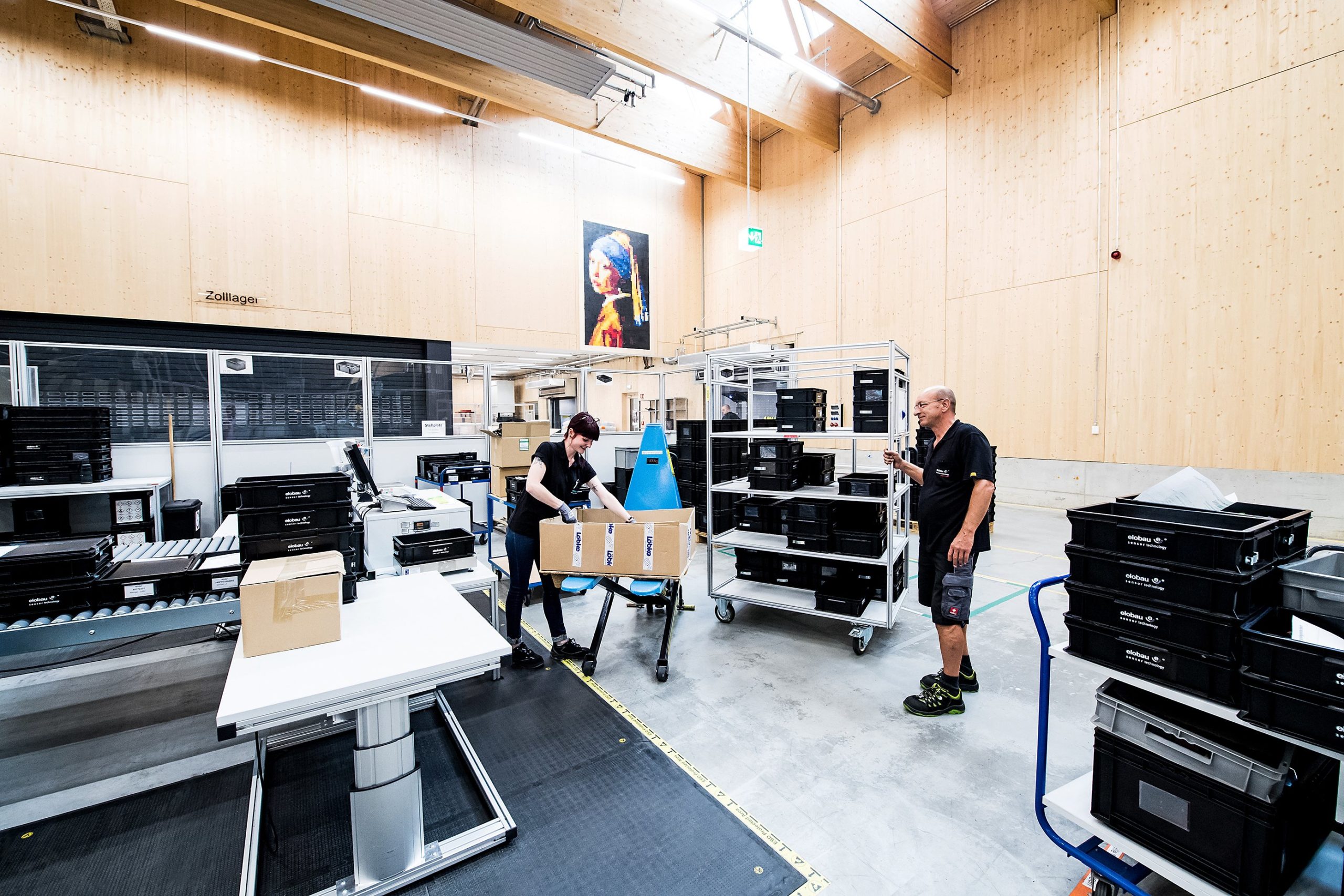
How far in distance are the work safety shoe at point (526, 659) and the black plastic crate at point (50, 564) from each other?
1862mm

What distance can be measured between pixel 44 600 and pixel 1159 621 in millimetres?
3377

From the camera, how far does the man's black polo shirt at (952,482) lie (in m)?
2.65

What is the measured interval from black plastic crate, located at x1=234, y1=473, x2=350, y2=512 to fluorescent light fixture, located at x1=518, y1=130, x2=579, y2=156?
9182 millimetres

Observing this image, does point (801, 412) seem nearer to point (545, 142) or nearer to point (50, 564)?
point (50, 564)

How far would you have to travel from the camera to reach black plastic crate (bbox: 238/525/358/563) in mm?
1936

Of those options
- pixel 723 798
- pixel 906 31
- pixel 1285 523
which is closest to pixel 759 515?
pixel 723 798

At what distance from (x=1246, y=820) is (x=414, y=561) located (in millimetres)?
3440

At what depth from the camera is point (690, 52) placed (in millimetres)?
6938

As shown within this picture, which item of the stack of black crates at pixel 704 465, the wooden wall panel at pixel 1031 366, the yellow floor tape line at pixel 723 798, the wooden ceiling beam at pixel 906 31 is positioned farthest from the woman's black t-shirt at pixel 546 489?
the wooden wall panel at pixel 1031 366

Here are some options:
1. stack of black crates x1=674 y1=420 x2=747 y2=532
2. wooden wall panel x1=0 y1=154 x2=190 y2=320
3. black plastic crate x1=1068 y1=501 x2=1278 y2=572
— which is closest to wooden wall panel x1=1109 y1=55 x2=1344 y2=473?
stack of black crates x1=674 y1=420 x2=747 y2=532

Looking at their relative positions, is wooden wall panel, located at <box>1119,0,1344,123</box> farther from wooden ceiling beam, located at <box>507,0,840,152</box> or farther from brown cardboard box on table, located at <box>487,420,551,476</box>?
brown cardboard box on table, located at <box>487,420,551,476</box>

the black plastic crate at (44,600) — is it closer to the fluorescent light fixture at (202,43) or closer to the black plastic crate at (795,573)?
the black plastic crate at (795,573)

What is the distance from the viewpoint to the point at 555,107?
26.6 ft

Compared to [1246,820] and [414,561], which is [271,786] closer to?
[414,561]
